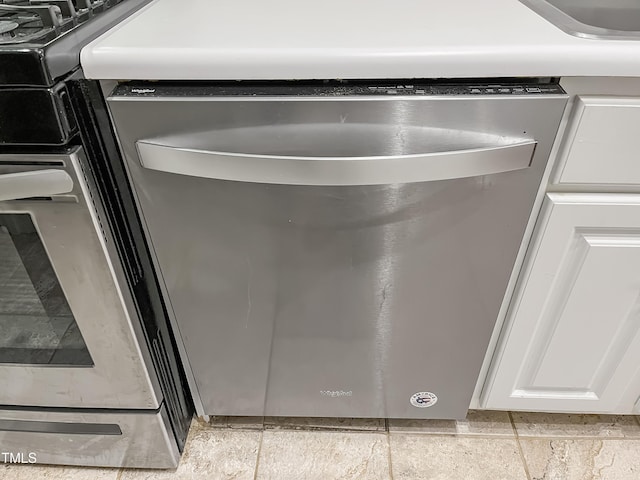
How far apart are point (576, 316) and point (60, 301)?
93 cm

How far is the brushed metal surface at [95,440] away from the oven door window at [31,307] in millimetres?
169

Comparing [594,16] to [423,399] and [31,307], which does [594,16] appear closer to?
[423,399]

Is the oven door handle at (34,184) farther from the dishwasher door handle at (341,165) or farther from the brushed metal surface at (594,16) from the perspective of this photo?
the brushed metal surface at (594,16)

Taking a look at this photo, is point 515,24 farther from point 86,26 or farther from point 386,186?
point 86,26

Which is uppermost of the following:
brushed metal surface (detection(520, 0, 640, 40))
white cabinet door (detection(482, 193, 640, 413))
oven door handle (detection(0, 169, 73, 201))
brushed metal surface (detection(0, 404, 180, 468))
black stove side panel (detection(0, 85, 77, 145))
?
brushed metal surface (detection(520, 0, 640, 40))

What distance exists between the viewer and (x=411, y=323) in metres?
0.94

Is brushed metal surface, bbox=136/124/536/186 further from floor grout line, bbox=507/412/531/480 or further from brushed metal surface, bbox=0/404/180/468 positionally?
floor grout line, bbox=507/412/531/480

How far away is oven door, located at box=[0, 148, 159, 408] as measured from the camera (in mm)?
695

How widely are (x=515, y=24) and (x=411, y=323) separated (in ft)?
1.77

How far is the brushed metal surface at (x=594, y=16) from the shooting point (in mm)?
717

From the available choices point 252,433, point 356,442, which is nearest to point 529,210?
point 356,442

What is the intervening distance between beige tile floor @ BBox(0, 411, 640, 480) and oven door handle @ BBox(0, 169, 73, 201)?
0.74 m

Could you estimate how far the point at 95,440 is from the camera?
1058 millimetres

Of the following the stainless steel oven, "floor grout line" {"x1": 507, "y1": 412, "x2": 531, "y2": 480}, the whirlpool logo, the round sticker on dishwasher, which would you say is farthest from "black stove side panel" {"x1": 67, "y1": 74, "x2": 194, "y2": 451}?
"floor grout line" {"x1": 507, "y1": 412, "x2": 531, "y2": 480}
